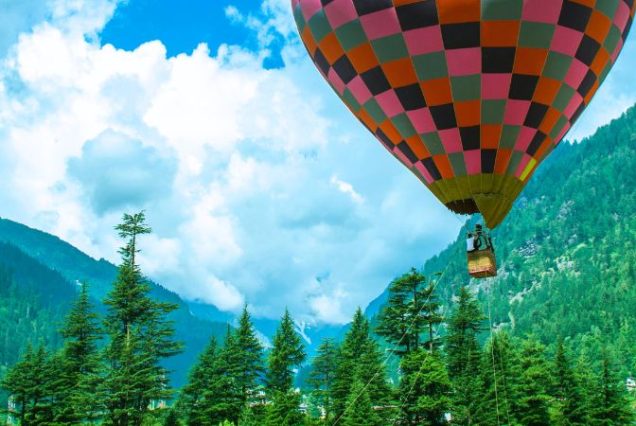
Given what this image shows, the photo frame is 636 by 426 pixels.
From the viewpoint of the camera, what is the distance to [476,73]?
14930 mm

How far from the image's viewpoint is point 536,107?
15.4 metres

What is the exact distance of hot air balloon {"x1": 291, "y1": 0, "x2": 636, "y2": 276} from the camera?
47.7ft

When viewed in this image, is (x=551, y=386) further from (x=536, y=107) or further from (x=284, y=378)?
(x=536, y=107)

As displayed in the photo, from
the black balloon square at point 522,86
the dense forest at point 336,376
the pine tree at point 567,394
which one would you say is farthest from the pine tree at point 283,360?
the black balloon square at point 522,86

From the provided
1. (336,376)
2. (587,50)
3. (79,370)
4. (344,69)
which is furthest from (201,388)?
(587,50)

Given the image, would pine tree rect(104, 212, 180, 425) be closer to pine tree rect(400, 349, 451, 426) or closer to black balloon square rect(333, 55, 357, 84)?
pine tree rect(400, 349, 451, 426)

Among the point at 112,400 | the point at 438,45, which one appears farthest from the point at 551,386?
the point at 438,45

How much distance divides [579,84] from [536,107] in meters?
1.30

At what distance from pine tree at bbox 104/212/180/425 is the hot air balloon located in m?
28.0

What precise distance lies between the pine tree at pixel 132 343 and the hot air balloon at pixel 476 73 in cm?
2805

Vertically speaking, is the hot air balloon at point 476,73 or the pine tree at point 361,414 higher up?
the hot air balloon at point 476,73

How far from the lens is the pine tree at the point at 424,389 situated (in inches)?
1502

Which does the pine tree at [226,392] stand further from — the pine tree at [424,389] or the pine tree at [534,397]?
the pine tree at [534,397]

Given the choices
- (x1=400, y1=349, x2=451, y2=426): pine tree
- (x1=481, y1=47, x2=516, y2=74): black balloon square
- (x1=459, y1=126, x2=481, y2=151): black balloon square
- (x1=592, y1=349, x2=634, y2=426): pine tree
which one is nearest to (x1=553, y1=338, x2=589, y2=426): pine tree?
(x1=592, y1=349, x2=634, y2=426): pine tree
